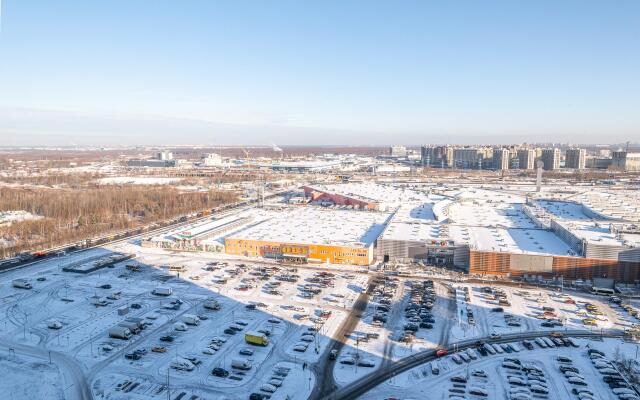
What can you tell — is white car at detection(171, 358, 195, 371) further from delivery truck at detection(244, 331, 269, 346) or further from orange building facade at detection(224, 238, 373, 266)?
orange building facade at detection(224, 238, 373, 266)

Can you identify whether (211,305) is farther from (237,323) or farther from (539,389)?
(539,389)

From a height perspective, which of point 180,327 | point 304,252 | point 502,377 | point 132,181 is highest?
point 132,181

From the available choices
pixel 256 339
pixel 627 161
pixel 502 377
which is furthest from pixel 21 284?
pixel 627 161

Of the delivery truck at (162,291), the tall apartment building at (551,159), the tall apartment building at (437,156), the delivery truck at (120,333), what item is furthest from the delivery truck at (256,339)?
the tall apartment building at (437,156)

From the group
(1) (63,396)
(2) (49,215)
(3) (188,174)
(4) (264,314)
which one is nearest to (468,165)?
(3) (188,174)

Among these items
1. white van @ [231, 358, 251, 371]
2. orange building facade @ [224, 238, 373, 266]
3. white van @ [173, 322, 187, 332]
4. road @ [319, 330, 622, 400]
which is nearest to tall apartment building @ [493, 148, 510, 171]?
orange building facade @ [224, 238, 373, 266]

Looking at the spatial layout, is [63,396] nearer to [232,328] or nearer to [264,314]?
[232,328]
